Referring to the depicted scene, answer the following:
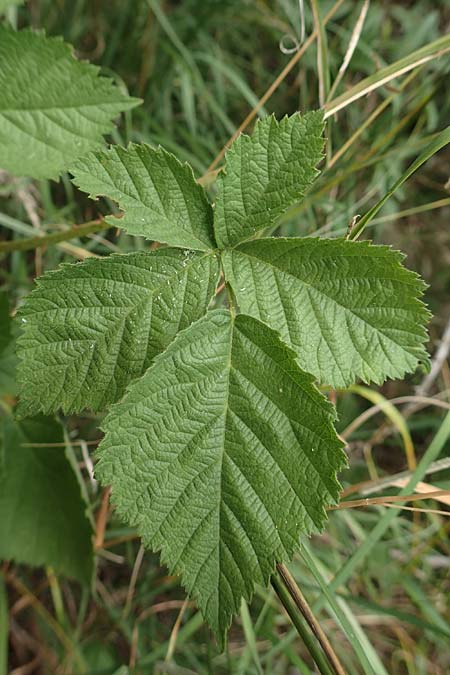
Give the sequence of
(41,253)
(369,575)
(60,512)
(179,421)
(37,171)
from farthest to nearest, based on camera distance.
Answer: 1. (369,575)
2. (41,253)
3. (60,512)
4. (37,171)
5. (179,421)

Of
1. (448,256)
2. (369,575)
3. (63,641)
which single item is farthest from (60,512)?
(448,256)

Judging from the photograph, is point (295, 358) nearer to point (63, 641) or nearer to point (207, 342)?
point (207, 342)

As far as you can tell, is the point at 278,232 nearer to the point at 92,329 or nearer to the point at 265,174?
the point at 265,174

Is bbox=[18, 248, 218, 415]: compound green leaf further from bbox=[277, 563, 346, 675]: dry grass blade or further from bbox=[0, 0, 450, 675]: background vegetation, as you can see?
bbox=[0, 0, 450, 675]: background vegetation

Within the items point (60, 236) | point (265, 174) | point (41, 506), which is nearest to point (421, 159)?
point (265, 174)

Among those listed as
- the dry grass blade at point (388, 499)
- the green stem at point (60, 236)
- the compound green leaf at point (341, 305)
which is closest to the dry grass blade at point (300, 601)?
the dry grass blade at point (388, 499)

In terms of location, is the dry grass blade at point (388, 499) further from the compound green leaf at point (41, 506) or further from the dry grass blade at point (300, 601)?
the compound green leaf at point (41, 506)
